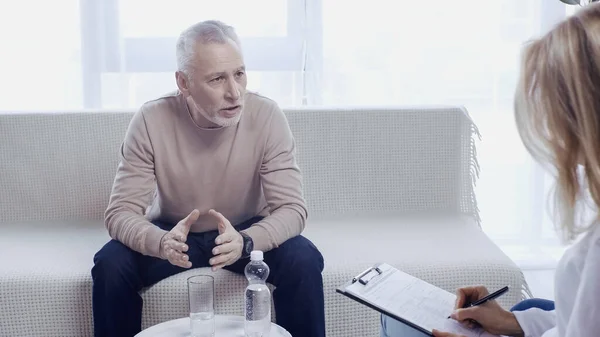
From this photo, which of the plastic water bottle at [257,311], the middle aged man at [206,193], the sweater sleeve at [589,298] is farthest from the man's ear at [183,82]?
the sweater sleeve at [589,298]

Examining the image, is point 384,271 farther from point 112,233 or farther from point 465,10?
point 465,10

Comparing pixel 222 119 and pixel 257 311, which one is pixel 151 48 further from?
pixel 257 311

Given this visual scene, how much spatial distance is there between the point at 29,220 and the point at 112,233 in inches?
26.8

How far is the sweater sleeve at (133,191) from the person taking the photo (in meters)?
1.97

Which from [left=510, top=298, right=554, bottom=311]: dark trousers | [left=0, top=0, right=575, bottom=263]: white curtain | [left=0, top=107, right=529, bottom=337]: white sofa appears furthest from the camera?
[left=0, top=0, right=575, bottom=263]: white curtain

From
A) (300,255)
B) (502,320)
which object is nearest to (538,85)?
(502,320)

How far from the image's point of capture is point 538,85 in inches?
41.8

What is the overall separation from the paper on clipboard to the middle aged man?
34 cm

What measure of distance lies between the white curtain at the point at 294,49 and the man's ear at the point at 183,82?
3.18ft

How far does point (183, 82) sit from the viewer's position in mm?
2113

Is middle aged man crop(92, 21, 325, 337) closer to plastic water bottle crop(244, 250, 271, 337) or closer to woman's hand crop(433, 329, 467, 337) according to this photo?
plastic water bottle crop(244, 250, 271, 337)

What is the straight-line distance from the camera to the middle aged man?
6.21 ft

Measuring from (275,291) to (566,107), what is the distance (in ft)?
3.54

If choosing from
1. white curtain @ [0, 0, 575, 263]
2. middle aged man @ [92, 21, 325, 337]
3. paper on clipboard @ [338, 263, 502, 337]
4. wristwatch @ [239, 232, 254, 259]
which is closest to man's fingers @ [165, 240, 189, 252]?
middle aged man @ [92, 21, 325, 337]
